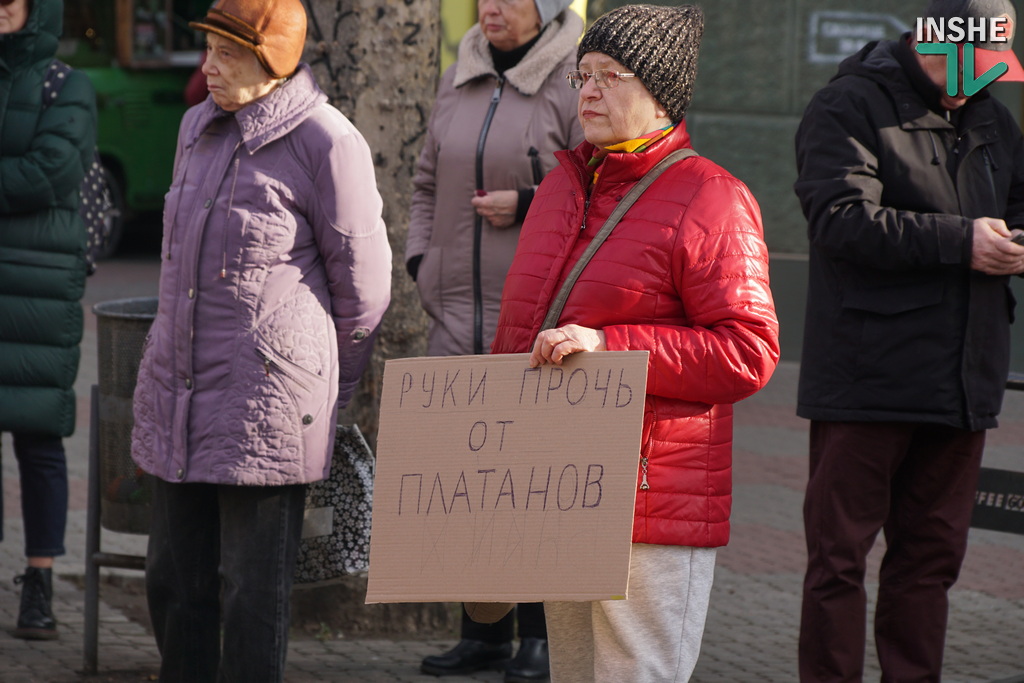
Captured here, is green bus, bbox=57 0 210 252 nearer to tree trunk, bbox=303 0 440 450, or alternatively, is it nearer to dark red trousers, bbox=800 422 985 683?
tree trunk, bbox=303 0 440 450

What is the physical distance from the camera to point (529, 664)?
14.5 ft

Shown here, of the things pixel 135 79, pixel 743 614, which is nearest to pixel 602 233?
pixel 743 614

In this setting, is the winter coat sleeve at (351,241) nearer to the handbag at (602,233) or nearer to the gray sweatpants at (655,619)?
the handbag at (602,233)

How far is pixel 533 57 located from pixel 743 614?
232 centimetres

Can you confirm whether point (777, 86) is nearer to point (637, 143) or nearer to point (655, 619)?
point (637, 143)

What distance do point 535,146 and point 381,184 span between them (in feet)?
2.82

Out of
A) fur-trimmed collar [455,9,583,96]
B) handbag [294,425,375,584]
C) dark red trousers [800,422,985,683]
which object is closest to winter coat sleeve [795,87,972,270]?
dark red trousers [800,422,985,683]

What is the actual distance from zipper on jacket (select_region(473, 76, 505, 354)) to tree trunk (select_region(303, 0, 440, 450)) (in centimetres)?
67

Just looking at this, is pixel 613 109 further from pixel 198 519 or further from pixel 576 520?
pixel 198 519

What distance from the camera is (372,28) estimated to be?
4902 mm

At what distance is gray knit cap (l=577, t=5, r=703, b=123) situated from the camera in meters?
2.85

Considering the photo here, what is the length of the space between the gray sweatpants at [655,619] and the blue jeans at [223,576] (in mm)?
1123

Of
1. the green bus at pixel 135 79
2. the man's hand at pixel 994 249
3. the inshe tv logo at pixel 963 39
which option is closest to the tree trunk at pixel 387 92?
the inshe tv logo at pixel 963 39

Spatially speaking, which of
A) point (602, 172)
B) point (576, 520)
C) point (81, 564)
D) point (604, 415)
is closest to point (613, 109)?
point (602, 172)
